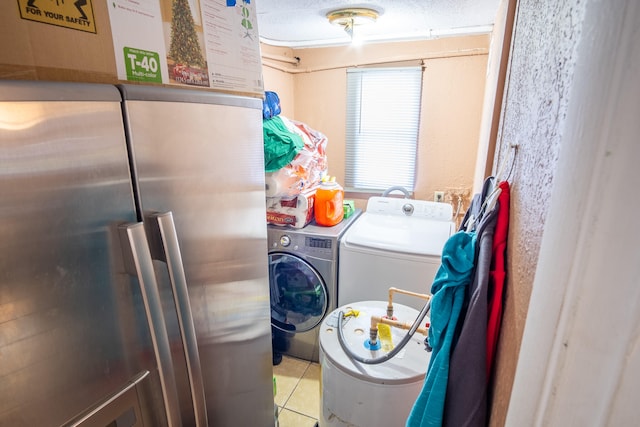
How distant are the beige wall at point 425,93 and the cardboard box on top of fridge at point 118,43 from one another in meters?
1.60

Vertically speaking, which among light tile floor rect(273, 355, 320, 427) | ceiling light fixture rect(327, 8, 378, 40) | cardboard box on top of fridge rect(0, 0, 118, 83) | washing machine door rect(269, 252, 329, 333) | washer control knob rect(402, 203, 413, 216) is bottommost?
light tile floor rect(273, 355, 320, 427)

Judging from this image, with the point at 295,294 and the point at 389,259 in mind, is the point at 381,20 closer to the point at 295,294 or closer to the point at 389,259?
the point at 389,259

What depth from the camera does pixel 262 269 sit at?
1199 mm

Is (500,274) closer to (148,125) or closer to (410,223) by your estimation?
(148,125)

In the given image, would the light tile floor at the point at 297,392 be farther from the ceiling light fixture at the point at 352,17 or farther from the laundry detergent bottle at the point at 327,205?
the ceiling light fixture at the point at 352,17

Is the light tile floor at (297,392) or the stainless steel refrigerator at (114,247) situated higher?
the stainless steel refrigerator at (114,247)

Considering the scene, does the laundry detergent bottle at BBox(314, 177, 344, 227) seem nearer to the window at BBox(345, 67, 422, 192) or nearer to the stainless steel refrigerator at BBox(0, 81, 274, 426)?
the window at BBox(345, 67, 422, 192)

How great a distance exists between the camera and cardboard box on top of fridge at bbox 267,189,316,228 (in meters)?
2.07

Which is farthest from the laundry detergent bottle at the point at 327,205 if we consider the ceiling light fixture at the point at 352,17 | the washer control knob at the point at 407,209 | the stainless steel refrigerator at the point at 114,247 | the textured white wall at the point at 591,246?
the textured white wall at the point at 591,246

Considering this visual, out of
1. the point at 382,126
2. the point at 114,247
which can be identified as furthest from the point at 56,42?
the point at 382,126

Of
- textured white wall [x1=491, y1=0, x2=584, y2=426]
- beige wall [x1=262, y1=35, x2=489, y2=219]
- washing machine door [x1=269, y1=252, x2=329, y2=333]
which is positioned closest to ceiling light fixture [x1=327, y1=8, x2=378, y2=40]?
beige wall [x1=262, y1=35, x2=489, y2=219]

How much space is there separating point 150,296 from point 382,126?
2.38 meters

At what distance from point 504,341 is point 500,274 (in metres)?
0.12

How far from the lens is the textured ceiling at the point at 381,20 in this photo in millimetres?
1690
